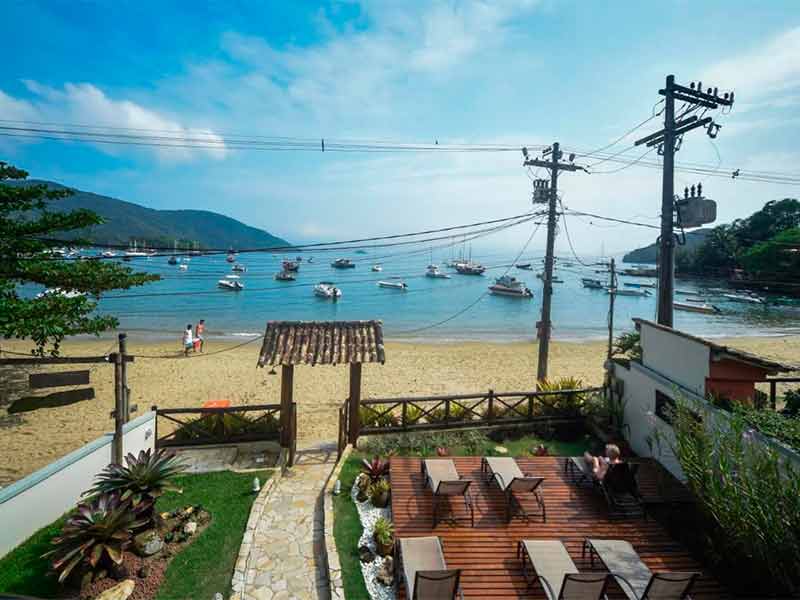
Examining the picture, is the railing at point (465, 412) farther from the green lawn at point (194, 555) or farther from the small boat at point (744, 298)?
the small boat at point (744, 298)

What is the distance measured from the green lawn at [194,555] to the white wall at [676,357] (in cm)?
967

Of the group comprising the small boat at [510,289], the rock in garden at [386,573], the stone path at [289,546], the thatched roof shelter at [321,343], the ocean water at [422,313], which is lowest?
the ocean water at [422,313]

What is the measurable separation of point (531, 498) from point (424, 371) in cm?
1416

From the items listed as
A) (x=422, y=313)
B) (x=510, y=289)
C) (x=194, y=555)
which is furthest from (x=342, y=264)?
(x=194, y=555)

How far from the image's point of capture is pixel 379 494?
8.09 m

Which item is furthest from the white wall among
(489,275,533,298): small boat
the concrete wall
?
(489,275,533,298): small boat

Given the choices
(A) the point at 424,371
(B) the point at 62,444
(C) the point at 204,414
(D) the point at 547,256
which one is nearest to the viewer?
(C) the point at 204,414

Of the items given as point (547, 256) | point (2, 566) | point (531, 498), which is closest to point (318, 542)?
point (531, 498)

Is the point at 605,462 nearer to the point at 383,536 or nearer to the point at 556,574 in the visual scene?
the point at 556,574

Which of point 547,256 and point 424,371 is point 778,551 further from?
point 424,371

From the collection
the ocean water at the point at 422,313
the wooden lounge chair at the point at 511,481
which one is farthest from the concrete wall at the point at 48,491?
the ocean water at the point at 422,313

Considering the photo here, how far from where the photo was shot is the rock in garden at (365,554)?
6.49 metres

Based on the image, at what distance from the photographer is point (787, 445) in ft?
20.2

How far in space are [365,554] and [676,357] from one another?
321 inches
